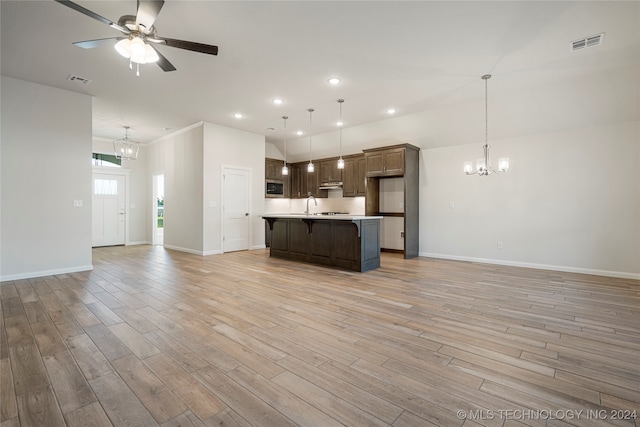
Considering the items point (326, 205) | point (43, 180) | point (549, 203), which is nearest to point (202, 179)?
point (43, 180)

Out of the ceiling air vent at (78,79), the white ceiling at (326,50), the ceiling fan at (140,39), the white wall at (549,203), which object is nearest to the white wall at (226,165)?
the white ceiling at (326,50)

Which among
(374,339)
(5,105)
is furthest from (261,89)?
(374,339)

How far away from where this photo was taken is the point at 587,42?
333cm

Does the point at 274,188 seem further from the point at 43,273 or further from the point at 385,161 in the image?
the point at 43,273

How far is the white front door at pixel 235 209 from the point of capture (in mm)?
7062

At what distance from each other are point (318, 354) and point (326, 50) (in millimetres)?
3420

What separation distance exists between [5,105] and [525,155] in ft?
28.9

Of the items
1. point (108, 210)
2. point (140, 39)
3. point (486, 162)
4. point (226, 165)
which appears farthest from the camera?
point (108, 210)

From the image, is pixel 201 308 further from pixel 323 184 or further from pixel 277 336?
pixel 323 184

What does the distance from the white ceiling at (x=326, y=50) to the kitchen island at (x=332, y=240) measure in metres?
2.25

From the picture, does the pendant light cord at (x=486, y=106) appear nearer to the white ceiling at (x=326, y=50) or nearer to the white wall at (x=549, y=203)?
the white ceiling at (x=326, y=50)

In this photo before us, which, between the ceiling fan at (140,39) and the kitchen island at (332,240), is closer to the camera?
the ceiling fan at (140,39)

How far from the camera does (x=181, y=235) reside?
7.37 meters

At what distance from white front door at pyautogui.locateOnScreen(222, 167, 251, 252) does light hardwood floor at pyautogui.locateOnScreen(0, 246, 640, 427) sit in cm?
304
